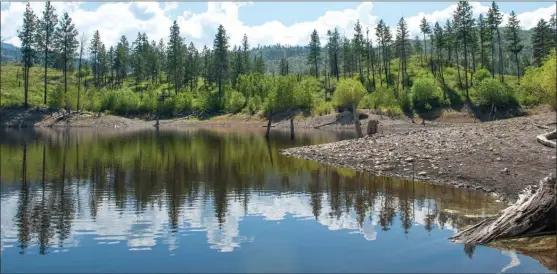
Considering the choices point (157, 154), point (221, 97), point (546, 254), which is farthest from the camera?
point (221, 97)

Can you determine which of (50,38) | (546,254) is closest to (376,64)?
(50,38)

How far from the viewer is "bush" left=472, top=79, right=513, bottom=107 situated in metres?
98.6

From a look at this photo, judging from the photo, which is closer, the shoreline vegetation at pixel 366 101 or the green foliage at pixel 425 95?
the shoreline vegetation at pixel 366 101

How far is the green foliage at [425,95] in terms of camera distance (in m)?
106

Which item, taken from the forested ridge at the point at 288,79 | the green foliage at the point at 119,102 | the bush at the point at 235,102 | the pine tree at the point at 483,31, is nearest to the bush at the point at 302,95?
the forested ridge at the point at 288,79

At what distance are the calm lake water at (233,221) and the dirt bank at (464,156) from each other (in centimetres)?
211

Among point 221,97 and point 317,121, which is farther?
point 221,97

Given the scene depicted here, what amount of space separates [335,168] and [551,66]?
814 inches

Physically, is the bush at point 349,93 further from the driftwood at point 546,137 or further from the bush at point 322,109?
the driftwood at point 546,137

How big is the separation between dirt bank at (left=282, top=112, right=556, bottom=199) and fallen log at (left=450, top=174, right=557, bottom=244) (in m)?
9.19

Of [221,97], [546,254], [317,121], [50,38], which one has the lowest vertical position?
[546,254]

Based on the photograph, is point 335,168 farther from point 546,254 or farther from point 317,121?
point 317,121

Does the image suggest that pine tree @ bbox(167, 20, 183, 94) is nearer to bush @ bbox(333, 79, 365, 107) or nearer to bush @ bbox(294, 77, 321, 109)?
bush @ bbox(294, 77, 321, 109)

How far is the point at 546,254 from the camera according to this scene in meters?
16.2
